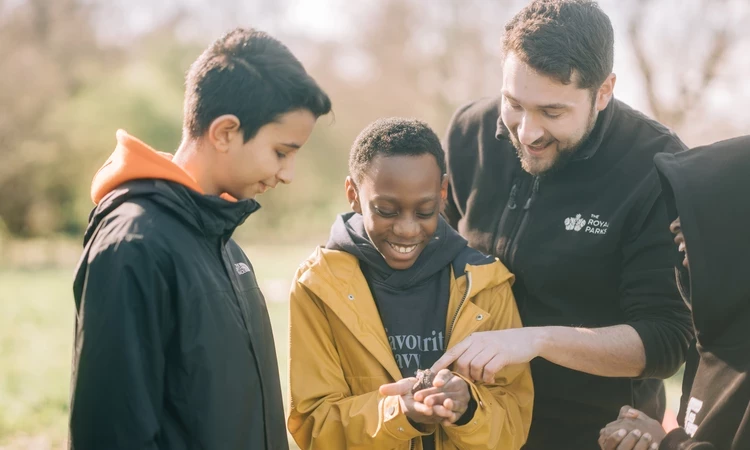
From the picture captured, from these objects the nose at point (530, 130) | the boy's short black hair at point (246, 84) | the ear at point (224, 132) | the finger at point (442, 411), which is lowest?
the finger at point (442, 411)

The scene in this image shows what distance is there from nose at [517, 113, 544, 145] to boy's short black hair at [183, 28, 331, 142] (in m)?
0.77

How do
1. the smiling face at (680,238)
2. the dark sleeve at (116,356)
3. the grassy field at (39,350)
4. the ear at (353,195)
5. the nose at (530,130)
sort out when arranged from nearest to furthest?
the dark sleeve at (116,356)
the smiling face at (680,238)
the nose at (530,130)
the ear at (353,195)
the grassy field at (39,350)

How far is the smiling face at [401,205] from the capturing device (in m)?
2.84

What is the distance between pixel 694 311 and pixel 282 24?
75.1ft

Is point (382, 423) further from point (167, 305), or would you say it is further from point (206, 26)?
point (206, 26)

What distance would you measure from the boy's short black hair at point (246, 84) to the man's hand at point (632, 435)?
57.2 inches

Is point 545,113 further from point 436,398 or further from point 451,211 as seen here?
point 436,398

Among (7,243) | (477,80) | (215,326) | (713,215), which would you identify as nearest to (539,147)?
(713,215)

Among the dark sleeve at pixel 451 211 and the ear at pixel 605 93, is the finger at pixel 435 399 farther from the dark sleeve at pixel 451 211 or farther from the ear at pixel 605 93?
the ear at pixel 605 93

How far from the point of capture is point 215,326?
7.57 ft

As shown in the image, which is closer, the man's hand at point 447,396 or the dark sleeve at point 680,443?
the dark sleeve at point 680,443

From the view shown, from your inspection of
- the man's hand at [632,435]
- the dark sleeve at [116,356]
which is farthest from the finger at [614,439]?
the dark sleeve at [116,356]

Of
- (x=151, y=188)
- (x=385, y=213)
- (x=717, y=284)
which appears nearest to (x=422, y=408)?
(x=385, y=213)

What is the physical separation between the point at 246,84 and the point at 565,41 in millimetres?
1152
